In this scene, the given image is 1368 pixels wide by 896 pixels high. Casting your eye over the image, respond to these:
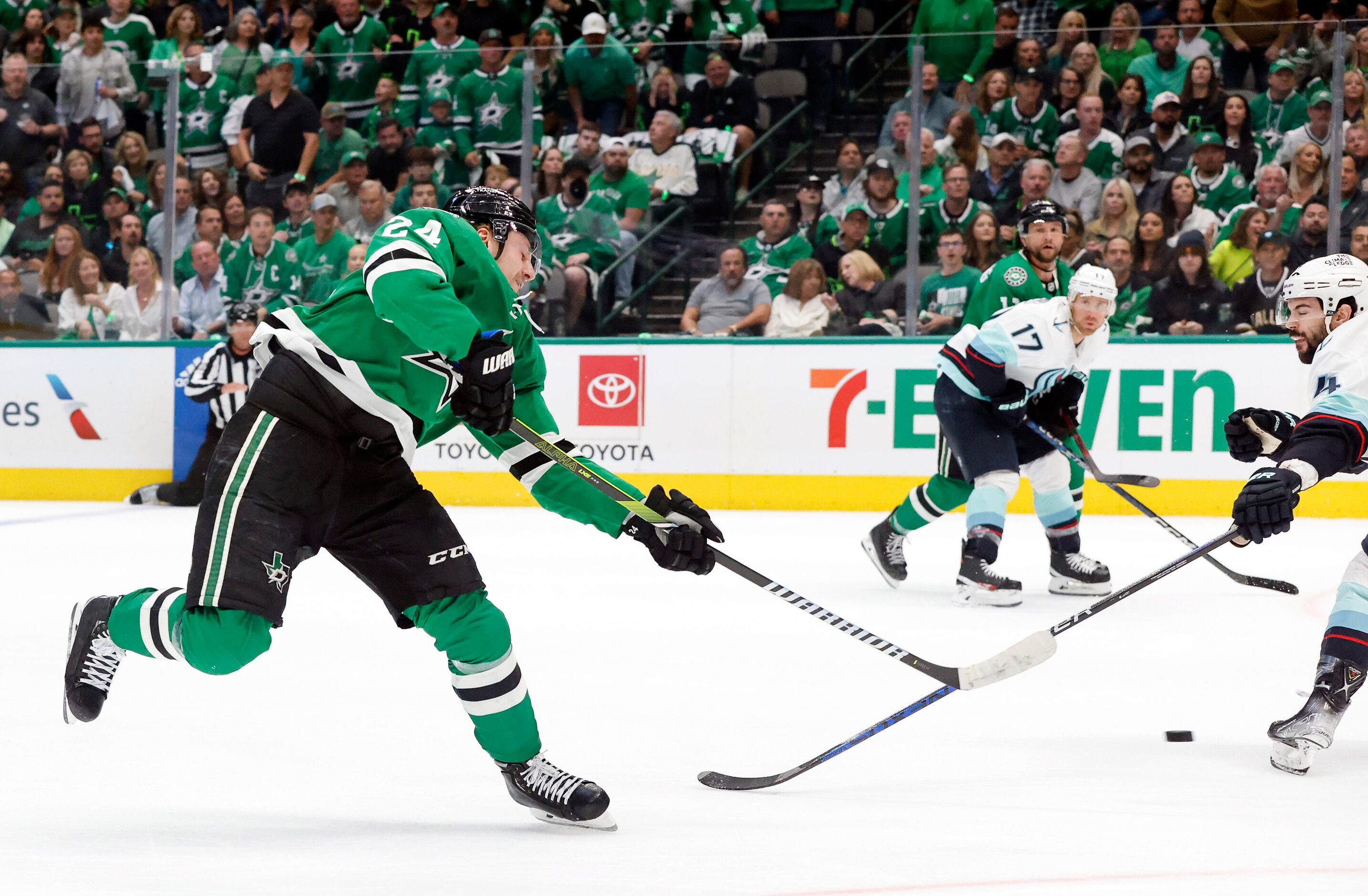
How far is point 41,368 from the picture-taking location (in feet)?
27.4

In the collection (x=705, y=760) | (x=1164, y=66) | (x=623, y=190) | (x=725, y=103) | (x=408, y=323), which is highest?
(x=1164, y=66)

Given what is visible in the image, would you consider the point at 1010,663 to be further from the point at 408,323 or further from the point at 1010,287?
the point at 1010,287

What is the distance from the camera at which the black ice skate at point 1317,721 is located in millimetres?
2625

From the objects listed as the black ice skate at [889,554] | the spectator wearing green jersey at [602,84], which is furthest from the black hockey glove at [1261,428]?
the spectator wearing green jersey at [602,84]

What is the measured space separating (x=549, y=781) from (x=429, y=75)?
6704 millimetres

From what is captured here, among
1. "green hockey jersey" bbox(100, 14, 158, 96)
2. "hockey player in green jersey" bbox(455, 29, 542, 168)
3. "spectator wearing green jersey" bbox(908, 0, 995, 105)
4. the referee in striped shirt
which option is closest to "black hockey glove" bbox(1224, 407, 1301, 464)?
"spectator wearing green jersey" bbox(908, 0, 995, 105)

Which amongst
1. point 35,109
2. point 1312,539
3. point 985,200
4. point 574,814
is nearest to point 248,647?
point 574,814

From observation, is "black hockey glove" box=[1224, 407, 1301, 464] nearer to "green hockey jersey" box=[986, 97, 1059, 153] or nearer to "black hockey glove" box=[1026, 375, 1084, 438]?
"black hockey glove" box=[1026, 375, 1084, 438]

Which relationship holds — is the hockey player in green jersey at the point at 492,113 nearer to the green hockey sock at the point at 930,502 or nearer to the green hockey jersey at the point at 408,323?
the green hockey sock at the point at 930,502

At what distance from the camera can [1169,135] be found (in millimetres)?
7301

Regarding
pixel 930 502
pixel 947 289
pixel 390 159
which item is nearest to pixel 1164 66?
pixel 947 289

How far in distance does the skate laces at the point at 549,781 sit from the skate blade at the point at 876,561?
2887 millimetres

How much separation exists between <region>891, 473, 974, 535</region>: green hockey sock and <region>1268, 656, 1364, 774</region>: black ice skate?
7.66ft

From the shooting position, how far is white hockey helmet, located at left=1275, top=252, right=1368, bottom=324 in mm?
2719
